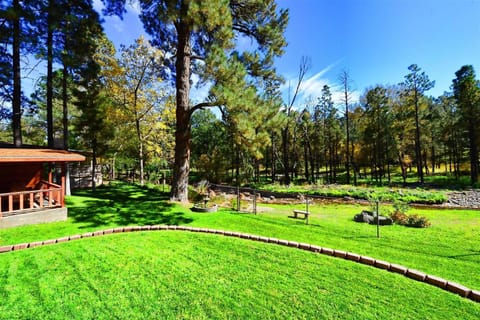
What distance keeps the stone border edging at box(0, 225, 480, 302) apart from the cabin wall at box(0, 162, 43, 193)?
4595 millimetres

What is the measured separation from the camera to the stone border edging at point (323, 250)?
3188 millimetres

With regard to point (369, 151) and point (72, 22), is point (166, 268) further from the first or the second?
point (369, 151)

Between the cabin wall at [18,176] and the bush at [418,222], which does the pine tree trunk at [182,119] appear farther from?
the bush at [418,222]

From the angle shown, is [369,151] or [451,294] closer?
[451,294]

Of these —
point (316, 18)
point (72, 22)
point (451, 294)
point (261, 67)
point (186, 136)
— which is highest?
point (316, 18)

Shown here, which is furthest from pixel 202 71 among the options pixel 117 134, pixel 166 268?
pixel 117 134

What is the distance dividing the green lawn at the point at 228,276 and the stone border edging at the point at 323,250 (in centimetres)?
18

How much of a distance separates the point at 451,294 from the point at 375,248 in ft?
5.24

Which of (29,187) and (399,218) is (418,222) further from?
(29,187)

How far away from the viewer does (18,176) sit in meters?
8.00

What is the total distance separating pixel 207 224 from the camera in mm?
6547

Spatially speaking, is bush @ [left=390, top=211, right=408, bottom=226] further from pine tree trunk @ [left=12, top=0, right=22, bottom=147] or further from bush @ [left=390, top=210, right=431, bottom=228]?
pine tree trunk @ [left=12, top=0, right=22, bottom=147]

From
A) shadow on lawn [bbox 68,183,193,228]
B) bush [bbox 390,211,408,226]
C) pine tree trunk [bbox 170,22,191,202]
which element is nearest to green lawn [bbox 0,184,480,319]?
shadow on lawn [bbox 68,183,193,228]

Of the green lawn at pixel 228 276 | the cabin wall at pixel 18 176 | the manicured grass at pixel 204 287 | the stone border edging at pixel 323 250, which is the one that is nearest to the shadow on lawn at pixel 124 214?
the stone border edging at pixel 323 250
